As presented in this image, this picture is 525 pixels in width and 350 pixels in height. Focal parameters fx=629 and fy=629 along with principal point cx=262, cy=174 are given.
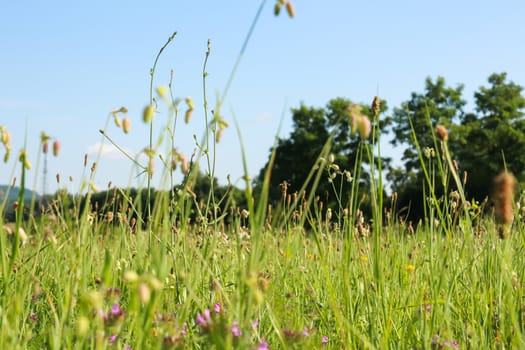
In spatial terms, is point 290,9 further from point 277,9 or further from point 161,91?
point 161,91

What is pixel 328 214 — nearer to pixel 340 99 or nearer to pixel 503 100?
pixel 503 100

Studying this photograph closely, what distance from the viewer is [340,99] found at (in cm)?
5022

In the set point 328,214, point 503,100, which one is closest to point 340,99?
point 503,100

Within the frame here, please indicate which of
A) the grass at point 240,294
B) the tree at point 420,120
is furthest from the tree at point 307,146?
the grass at point 240,294

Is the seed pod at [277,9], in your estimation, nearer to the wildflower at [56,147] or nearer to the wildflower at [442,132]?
the wildflower at [442,132]

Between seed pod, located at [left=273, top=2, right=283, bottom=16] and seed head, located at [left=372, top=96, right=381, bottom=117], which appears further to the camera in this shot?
seed head, located at [left=372, top=96, right=381, bottom=117]

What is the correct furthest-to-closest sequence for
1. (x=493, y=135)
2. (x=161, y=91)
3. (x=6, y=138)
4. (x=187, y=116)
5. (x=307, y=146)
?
(x=307, y=146)
(x=493, y=135)
(x=6, y=138)
(x=187, y=116)
(x=161, y=91)

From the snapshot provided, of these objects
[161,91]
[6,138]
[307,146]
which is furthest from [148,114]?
[307,146]

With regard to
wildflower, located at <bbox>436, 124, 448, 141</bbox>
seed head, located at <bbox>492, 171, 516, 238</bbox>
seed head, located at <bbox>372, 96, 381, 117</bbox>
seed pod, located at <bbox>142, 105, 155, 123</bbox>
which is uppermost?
seed head, located at <bbox>372, 96, 381, 117</bbox>

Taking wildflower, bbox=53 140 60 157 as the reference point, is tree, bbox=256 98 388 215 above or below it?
above

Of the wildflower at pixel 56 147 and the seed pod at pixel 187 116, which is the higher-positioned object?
the seed pod at pixel 187 116

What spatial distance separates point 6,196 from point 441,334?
1.47 metres

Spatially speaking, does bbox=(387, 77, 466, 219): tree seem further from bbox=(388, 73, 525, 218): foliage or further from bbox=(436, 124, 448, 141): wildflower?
bbox=(436, 124, 448, 141): wildflower

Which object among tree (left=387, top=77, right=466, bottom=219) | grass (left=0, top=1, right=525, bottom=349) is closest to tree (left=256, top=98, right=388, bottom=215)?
tree (left=387, top=77, right=466, bottom=219)
